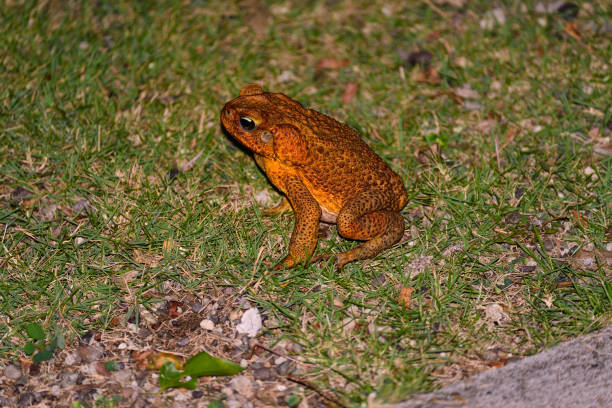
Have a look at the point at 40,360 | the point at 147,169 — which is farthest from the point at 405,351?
the point at 147,169

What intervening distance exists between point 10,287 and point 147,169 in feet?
4.38

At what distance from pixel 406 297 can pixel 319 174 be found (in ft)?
3.26

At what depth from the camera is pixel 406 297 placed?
3.64 meters

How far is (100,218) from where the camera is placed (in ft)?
13.4

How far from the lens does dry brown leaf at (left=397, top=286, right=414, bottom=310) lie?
3596 mm

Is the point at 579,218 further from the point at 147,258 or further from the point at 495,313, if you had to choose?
the point at 147,258

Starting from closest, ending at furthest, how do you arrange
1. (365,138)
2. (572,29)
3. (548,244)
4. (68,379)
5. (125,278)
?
(68,379) → (125,278) → (548,244) → (365,138) → (572,29)

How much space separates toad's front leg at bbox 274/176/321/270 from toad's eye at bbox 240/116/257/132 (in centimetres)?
55

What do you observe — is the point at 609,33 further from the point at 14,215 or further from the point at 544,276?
the point at 14,215

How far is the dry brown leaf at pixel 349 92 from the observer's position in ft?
16.9

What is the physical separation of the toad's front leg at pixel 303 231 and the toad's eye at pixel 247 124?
55 cm

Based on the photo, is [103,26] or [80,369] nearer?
[80,369]

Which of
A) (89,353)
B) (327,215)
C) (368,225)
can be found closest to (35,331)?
(89,353)

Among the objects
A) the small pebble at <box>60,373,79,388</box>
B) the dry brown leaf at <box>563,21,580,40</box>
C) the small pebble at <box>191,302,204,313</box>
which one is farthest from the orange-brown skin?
the dry brown leaf at <box>563,21,580,40</box>
